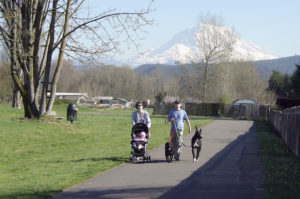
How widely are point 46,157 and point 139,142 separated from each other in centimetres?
471

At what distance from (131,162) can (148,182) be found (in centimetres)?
378

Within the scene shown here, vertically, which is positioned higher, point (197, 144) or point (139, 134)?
point (139, 134)

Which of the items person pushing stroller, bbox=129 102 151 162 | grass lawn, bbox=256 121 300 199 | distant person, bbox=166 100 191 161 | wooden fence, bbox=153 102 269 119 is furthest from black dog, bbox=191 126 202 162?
wooden fence, bbox=153 102 269 119

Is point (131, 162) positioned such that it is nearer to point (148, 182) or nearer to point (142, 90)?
point (148, 182)

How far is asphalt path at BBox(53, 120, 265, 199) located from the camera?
894 cm

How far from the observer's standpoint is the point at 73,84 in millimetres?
189875

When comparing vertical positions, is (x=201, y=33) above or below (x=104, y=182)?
above

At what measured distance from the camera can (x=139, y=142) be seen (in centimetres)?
1395

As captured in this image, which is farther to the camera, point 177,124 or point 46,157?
point 46,157

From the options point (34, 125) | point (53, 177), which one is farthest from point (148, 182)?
point (34, 125)

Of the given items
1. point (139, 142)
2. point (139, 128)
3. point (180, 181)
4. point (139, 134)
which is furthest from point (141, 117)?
point (180, 181)

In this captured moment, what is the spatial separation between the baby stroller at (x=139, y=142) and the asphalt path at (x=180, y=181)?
294 millimetres

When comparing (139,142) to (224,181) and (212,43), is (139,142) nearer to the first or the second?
(224,181)

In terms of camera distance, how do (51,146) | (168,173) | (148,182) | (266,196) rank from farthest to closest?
(51,146) < (168,173) < (148,182) < (266,196)
